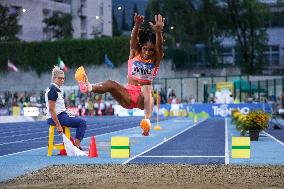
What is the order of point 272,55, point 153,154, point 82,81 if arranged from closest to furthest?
1. point 82,81
2. point 153,154
3. point 272,55

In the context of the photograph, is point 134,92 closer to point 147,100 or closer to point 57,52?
point 147,100

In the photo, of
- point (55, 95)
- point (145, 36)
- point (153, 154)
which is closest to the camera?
point (145, 36)

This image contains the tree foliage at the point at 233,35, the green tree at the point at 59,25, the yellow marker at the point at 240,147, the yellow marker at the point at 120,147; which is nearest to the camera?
the yellow marker at the point at 240,147

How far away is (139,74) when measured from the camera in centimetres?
1124

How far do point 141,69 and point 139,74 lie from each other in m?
0.08

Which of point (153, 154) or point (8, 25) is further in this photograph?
point (8, 25)

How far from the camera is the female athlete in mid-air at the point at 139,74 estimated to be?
11.1 m

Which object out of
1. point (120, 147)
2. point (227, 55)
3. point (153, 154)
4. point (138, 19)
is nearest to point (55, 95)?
point (120, 147)

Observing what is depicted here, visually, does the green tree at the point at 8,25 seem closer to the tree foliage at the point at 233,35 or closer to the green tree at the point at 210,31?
the tree foliage at the point at 233,35

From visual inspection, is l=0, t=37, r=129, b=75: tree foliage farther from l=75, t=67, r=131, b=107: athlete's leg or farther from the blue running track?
l=75, t=67, r=131, b=107: athlete's leg

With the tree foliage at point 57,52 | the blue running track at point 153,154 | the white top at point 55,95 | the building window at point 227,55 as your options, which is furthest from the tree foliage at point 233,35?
the white top at point 55,95

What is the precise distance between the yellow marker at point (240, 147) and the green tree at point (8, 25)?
163ft

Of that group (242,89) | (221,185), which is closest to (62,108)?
(221,185)

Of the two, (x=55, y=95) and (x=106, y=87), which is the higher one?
(x=106, y=87)
